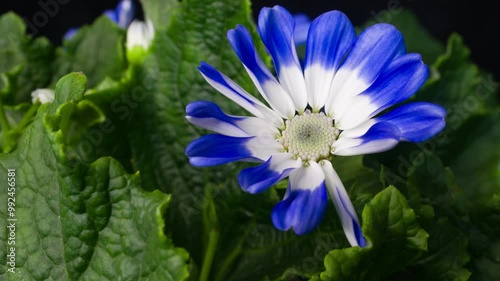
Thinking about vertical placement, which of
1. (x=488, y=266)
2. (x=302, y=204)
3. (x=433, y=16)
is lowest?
(x=433, y=16)

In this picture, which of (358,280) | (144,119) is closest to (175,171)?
(144,119)

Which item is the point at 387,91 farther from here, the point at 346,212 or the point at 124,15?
the point at 124,15

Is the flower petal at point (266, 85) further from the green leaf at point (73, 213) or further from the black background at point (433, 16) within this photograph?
the black background at point (433, 16)

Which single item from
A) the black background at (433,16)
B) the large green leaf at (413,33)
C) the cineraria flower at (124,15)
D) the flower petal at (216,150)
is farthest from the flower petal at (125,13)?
the black background at (433,16)

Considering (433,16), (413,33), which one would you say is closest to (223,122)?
(413,33)

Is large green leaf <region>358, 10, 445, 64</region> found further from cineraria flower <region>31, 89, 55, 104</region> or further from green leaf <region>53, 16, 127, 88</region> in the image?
cineraria flower <region>31, 89, 55, 104</region>
